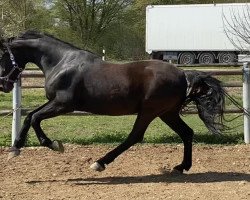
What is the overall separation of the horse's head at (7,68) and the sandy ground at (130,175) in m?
1.16

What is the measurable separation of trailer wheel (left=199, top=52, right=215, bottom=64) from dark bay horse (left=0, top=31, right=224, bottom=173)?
1132 inches

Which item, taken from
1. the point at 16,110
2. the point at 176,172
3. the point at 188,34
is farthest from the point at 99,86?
the point at 188,34

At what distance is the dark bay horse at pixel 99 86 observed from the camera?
6461 millimetres

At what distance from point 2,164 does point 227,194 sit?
3.28 m

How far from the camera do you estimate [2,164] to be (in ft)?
23.9

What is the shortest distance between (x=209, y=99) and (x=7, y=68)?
2629mm

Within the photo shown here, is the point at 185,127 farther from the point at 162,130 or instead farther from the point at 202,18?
the point at 202,18

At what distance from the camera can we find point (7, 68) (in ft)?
22.0

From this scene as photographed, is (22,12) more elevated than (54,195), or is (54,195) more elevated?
(22,12)

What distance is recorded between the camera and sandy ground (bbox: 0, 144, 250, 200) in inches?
222

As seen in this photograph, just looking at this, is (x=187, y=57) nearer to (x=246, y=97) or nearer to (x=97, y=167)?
(x=246, y=97)

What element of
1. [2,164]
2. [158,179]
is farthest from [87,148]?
[158,179]

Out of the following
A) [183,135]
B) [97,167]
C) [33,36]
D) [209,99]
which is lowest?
[97,167]

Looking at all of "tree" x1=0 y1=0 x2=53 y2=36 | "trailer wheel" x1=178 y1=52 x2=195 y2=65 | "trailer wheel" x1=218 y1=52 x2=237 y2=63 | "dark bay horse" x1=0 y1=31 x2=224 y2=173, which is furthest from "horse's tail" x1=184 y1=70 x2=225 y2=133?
"trailer wheel" x1=178 y1=52 x2=195 y2=65
